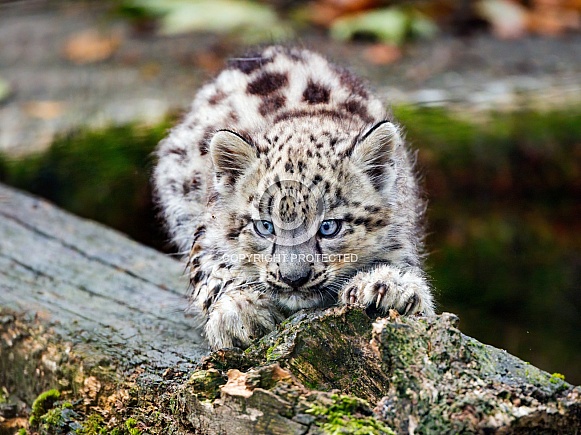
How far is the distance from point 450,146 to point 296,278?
16.6 feet

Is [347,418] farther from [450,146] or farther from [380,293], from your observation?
[450,146]

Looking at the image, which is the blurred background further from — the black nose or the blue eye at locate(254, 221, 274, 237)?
the black nose

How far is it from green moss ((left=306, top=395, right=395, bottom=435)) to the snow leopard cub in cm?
94

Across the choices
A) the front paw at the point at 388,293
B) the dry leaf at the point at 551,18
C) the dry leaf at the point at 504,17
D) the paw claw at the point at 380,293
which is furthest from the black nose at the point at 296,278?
the dry leaf at the point at 551,18

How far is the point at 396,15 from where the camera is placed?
13.5 meters

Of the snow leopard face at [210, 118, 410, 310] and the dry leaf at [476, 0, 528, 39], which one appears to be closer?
the snow leopard face at [210, 118, 410, 310]

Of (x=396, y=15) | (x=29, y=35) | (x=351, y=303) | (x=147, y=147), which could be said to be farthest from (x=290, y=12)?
(x=351, y=303)

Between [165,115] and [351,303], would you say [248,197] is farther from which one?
[165,115]

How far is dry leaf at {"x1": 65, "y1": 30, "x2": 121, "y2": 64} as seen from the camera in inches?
512

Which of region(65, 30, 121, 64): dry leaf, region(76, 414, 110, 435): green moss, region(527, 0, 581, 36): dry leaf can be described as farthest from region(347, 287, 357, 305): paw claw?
region(527, 0, 581, 36): dry leaf

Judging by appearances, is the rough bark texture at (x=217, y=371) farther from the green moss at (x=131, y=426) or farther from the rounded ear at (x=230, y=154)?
the rounded ear at (x=230, y=154)

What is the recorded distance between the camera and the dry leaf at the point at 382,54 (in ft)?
41.4

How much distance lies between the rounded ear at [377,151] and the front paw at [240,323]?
1.06 metres

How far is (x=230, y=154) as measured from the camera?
18.8ft
